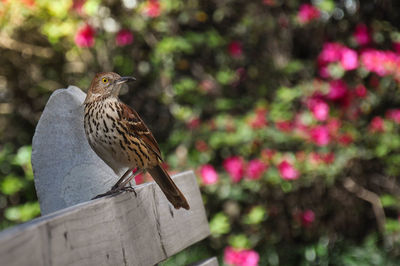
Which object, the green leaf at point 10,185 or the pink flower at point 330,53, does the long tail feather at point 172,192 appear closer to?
the green leaf at point 10,185

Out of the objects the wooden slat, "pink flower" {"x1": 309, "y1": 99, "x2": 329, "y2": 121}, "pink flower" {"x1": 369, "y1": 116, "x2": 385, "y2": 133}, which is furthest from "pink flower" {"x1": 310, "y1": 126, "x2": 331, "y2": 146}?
the wooden slat

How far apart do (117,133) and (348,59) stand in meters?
2.96

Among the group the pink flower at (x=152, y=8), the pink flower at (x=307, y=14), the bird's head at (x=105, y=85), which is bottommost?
the bird's head at (x=105, y=85)

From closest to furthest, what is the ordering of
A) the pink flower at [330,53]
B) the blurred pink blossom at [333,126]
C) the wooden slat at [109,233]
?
the wooden slat at [109,233] < the blurred pink blossom at [333,126] < the pink flower at [330,53]

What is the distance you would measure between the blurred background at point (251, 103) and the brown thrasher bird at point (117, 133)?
2.06 m

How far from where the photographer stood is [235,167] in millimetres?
4238

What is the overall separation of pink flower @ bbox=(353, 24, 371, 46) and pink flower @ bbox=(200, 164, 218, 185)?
5.49 feet

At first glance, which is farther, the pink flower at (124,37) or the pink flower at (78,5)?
the pink flower at (124,37)

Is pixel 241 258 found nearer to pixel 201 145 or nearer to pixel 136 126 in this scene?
pixel 201 145

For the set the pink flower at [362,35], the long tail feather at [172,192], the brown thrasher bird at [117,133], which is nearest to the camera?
the long tail feather at [172,192]

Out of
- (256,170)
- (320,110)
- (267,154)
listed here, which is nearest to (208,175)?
(256,170)

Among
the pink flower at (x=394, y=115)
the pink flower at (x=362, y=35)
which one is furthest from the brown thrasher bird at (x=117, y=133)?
the pink flower at (x=362, y=35)

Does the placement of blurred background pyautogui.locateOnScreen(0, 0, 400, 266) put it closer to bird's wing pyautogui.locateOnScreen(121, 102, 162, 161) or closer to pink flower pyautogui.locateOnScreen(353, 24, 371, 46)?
pink flower pyautogui.locateOnScreen(353, 24, 371, 46)

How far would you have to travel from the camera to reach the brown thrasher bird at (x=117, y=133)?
1.91 metres
